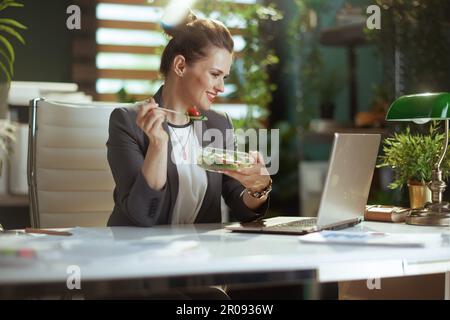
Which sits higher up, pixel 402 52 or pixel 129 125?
pixel 402 52

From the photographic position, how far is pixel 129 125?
212 cm

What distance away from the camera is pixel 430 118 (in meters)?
1.95

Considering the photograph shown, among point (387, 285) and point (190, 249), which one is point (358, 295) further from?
point (190, 249)

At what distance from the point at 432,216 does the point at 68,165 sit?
4.09 feet

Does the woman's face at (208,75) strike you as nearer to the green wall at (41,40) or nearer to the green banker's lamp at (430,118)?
the green banker's lamp at (430,118)

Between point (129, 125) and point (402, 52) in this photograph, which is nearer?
point (129, 125)

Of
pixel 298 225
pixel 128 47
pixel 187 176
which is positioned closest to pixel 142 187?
pixel 187 176

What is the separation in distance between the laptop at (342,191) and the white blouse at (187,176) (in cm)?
26

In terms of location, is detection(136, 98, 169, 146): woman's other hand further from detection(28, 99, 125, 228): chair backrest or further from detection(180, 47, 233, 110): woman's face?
detection(28, 99, 125, 228): chair backrest

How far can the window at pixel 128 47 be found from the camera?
216 inches

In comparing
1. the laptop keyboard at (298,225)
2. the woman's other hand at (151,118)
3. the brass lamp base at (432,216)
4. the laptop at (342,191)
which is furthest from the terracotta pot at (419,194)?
the woman's other hand at (151,118)

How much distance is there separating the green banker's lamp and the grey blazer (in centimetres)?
46

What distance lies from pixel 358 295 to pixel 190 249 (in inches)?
31.4
